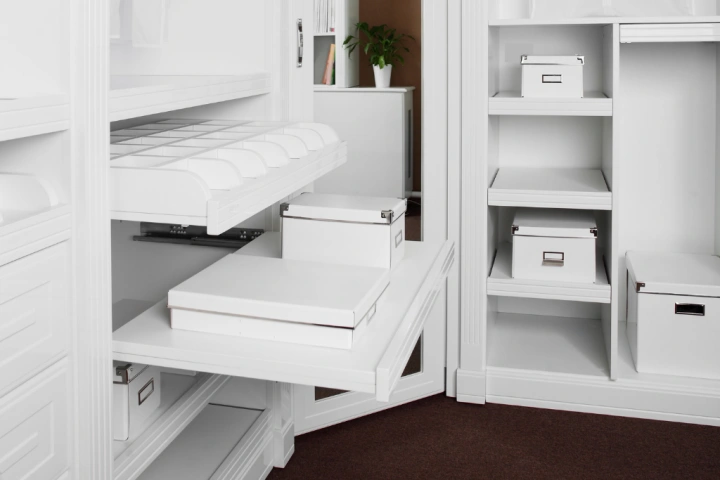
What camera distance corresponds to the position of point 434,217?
265 cm

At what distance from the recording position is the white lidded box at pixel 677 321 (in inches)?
97.7

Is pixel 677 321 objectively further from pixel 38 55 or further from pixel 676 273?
pixel 38 55

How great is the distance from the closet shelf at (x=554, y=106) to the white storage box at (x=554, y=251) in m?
0.38

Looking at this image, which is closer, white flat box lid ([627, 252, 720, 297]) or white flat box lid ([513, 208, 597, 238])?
white flat box lid ([627, 252, 720, 297])

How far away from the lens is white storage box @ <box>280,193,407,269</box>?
61.4 inches

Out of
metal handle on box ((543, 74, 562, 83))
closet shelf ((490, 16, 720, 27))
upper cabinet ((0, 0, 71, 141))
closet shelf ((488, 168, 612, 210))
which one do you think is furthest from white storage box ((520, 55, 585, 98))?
upper cabinet ((0, 0, 71, 141))

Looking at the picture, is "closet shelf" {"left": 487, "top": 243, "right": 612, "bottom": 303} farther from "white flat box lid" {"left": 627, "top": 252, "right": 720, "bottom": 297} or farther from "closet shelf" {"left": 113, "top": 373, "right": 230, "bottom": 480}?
"closet shelf" {"left": 113, "top": 373, "right": 230, "bottom": 480}

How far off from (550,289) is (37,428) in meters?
1.86

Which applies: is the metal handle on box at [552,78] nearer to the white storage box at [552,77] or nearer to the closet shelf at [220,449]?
the white storage box at [552,77]

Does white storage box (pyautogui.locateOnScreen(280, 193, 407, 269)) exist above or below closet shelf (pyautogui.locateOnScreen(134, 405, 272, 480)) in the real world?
above

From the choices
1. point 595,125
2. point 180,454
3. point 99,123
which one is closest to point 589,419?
point 595,125

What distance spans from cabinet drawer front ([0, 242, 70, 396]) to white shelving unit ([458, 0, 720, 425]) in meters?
1.68

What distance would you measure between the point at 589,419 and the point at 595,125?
3.54ft

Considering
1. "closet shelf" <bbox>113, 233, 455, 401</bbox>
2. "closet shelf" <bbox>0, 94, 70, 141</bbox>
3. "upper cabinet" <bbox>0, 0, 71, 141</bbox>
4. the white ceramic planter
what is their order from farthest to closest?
the white ceramic planter → "closet shelf" <bbox>113, 233, 455, 401</bbox> → "upper cabinet" <bbox>0, 0, 71, 141</bbox> → "closet shelf" <bbox>0, 94, 70, 141</bbox>
